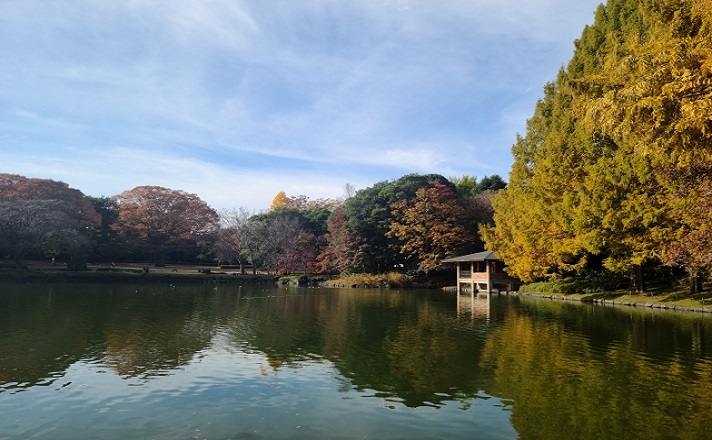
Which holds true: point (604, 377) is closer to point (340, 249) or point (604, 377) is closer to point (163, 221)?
point (340, 249)

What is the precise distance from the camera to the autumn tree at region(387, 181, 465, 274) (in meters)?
40.1

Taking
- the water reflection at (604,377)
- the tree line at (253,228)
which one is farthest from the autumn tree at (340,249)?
the water reflection at (604,377)

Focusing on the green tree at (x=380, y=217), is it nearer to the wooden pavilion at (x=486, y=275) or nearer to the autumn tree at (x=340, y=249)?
the autumn tree at (x=340, y=249)

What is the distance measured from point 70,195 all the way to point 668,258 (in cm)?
4965

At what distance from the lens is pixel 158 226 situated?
52.5 m

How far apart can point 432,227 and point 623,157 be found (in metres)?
20.0

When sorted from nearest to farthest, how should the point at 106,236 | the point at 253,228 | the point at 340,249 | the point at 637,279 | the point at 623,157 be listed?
the point at 623,157
the point at 637,279
the point at 340,249
the point at 106,236
the point at 253,228

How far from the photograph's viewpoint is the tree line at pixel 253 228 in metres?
40.6

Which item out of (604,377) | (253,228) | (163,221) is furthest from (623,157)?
(163,221)

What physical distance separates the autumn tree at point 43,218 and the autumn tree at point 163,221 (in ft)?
12.4

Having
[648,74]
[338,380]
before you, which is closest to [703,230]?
[648,74]

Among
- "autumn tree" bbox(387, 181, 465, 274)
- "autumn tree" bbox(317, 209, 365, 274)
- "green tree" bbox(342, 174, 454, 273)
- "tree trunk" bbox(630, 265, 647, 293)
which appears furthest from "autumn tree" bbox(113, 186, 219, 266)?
"tree trunk" bbox(630, 265, 647, 293)

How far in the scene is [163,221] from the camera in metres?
52.4

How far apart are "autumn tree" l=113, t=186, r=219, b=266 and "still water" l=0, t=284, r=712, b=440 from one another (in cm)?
3627
